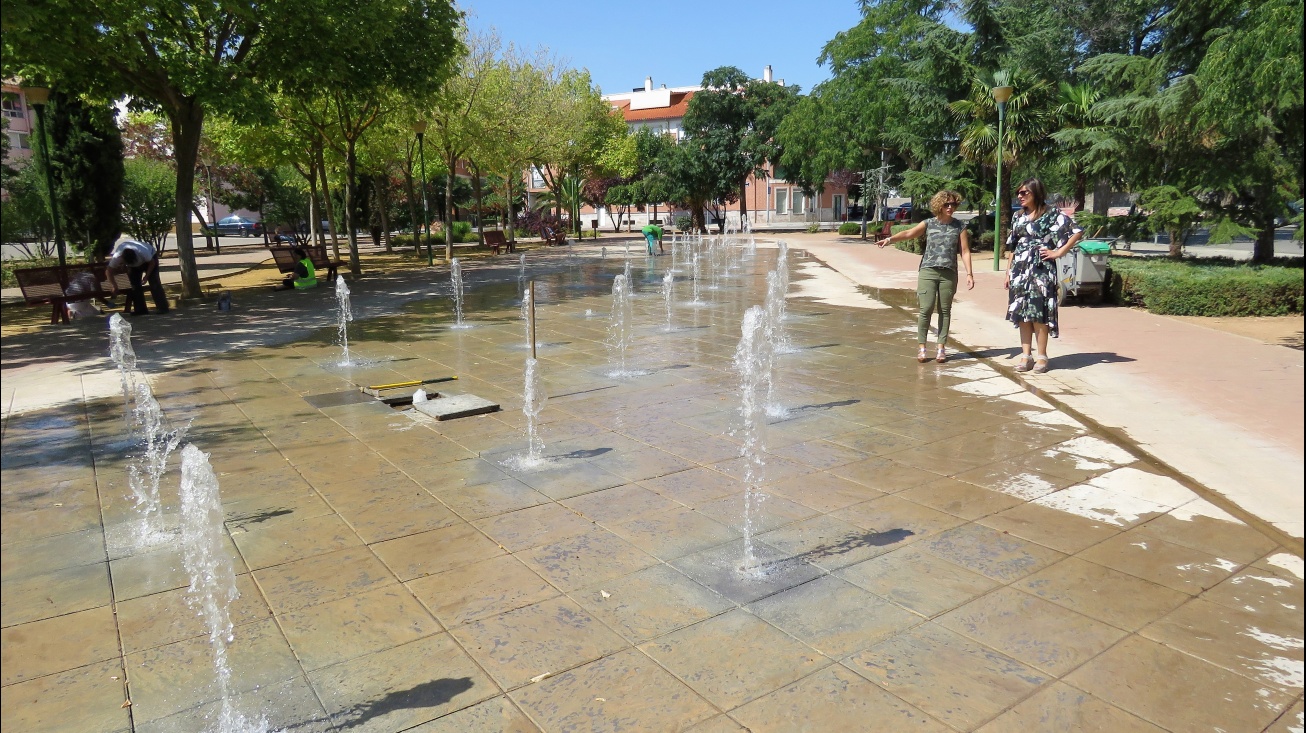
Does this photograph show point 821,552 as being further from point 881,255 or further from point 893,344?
point 881,255

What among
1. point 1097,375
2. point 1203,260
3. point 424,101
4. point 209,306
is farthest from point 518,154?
point 1097,375

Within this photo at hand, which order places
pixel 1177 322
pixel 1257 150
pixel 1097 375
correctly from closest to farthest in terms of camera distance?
1. pixel 1097 375
2. pixel 1177 322
3. pixel 1257 150

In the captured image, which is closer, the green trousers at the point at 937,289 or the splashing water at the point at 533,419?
the splashing water at the point at 533,419

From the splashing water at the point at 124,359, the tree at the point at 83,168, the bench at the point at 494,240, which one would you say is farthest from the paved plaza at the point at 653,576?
the bench at the point at 494,240

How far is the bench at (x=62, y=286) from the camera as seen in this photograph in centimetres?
1160

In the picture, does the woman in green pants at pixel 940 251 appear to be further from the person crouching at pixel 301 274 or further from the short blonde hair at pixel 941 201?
the person crouching at pixel 301 274

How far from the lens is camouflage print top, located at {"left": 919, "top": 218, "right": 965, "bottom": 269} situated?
7.54 metres

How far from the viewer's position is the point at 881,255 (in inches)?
1005

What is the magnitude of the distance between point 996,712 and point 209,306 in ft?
46.1

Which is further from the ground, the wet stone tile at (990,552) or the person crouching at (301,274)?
the person crouching at (301,274)

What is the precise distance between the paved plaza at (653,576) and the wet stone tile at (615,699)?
0.01 metres

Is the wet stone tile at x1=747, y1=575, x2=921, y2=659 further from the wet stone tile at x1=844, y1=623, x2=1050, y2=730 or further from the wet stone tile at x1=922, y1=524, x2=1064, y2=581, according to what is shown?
the wet stone tile at x1=922, y1=524, x2=1064, y2=581

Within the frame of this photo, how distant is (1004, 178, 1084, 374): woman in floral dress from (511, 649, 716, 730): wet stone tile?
5545mm

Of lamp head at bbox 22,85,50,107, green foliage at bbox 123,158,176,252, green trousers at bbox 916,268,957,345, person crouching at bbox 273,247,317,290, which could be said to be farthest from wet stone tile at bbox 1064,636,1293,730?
green foliage at bbox 123,158,176,252
